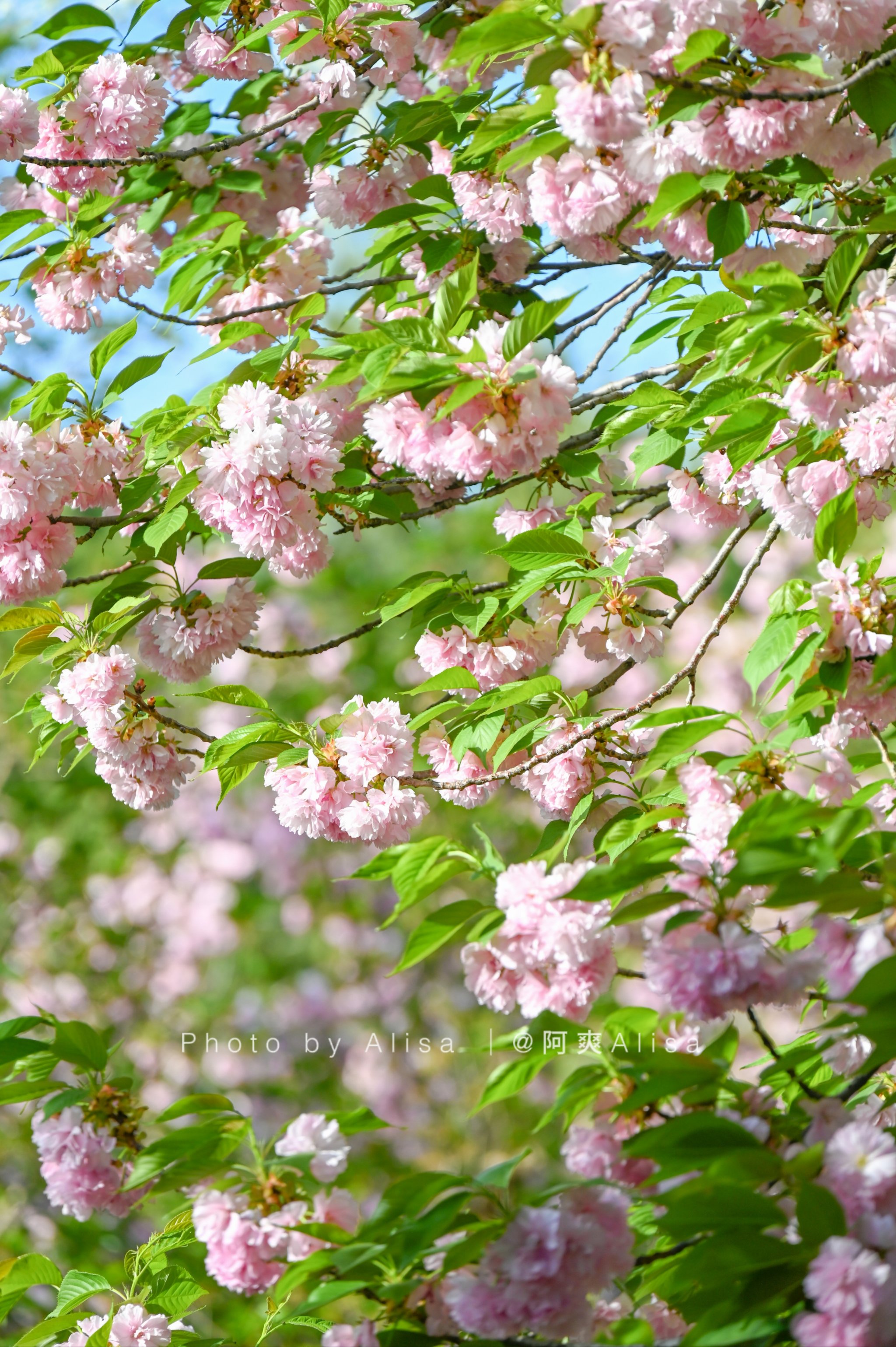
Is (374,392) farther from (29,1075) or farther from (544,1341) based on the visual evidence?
(544,1341)

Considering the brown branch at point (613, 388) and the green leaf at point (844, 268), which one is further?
the brown branch at point (613, 388)

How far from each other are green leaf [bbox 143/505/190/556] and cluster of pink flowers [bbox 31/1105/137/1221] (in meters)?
0.81

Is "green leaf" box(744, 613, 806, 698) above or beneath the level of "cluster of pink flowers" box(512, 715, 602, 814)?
above

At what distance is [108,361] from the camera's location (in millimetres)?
1943

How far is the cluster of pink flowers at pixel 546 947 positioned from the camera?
3.96ft

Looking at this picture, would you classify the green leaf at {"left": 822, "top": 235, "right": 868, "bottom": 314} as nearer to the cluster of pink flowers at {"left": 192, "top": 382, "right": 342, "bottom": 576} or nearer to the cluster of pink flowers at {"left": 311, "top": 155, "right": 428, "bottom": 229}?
the cluster of pink flowers at {"left": 192, "top": 382, "right": 342, "bottom": 576}

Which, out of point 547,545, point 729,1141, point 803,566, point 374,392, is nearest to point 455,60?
point 374,392

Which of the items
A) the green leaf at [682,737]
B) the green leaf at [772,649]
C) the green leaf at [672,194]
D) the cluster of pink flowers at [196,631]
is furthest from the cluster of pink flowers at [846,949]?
the cluster of pink flowers at [196,631]

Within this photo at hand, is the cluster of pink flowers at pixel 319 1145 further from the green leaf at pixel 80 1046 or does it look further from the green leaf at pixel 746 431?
the green leaf at pixel 746 431

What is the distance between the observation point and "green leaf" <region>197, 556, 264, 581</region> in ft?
6.23

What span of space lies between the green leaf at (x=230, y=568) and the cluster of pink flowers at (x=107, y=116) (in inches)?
31.9

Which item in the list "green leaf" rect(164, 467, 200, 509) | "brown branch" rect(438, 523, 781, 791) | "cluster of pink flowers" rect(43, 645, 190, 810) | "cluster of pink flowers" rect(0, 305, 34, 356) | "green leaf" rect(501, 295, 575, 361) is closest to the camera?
"green leaf" rect(501, 295, 575, 361)

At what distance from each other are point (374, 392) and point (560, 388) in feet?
0.74

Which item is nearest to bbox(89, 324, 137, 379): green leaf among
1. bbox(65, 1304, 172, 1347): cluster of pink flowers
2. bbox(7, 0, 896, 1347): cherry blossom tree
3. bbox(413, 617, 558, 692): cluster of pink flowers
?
bbox(7, 0, 896, 1347): cherry blossom tree
